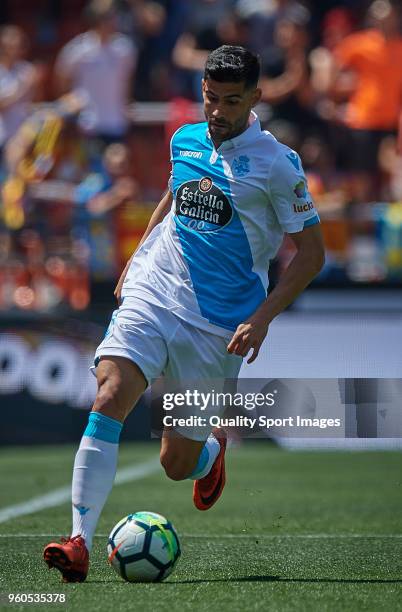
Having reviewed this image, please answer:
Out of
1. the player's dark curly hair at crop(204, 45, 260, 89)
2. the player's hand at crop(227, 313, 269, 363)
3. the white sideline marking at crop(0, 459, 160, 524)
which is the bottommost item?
the white sideline marking at crop(0, 459, 160, 524)

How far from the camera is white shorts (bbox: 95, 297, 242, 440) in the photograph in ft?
17.6

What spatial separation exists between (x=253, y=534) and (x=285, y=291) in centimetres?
215

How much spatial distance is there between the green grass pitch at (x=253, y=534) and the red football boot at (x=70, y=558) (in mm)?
53

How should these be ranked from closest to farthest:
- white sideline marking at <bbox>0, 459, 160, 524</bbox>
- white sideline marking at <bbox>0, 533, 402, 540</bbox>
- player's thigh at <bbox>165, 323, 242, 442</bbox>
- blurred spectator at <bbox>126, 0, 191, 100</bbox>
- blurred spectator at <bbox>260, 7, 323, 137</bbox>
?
player's thigh at <bbox>165, 323, 242, 442</bbox>
white sideline marking at <bbox>0, 533, 402, 540</bbox>
white sideline marking at <bbox>0, 459, 160, 524</bbox>
blurred spectator at <bbox>260, 7, 323, 137</bbox>
blurred spectator at <bbox>126, 0, 191, 100</bbox>

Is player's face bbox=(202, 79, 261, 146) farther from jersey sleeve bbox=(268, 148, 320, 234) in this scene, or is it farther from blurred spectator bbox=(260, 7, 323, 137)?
blurred spectator bbox=(260, 7, 323, 137)

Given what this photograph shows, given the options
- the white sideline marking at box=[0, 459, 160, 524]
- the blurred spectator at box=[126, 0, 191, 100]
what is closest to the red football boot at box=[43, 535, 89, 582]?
the white sideline marking at box=[0, 459, 160, 524]

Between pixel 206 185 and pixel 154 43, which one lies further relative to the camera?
pixel 154 43

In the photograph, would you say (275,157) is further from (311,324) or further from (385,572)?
(311,324)

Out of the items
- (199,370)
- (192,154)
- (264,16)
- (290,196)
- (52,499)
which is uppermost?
(192,154)

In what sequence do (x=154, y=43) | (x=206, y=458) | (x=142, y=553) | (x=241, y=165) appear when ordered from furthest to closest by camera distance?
(x=154, y=43), (x=206, y=458), (x=241, y=165), (x=142, y=553)

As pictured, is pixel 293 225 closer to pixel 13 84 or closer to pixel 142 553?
pixel 142 553

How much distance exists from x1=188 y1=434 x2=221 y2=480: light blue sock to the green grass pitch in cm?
39

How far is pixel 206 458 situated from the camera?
241 inches

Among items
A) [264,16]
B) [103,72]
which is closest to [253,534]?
[103,72]
